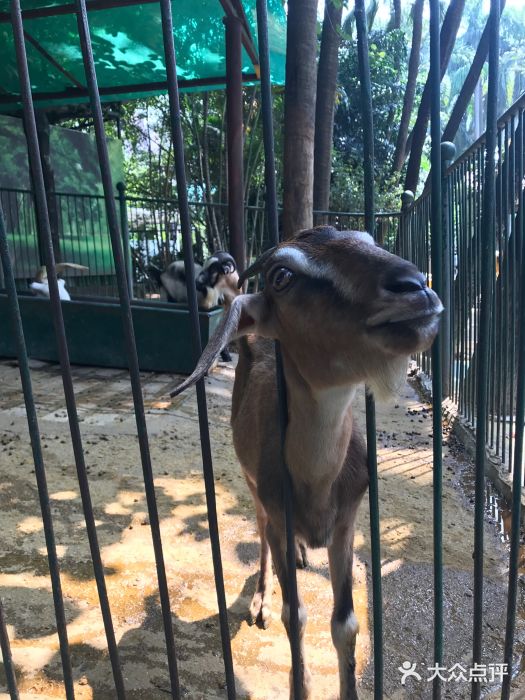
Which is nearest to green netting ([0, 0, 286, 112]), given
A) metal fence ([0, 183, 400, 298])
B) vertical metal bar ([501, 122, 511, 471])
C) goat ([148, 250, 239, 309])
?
metal fence ([0, 183, 400, 298])

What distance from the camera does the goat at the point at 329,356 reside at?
1.60m

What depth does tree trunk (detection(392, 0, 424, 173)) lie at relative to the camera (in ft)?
46.6

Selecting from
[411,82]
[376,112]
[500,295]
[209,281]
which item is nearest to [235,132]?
[209,281]

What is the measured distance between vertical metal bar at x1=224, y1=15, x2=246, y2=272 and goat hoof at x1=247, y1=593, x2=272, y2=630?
540 cm

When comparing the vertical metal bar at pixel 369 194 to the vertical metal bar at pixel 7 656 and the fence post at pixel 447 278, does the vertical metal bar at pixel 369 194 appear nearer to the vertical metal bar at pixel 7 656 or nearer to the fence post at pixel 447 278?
the vertical metal bar at pixel 7 656

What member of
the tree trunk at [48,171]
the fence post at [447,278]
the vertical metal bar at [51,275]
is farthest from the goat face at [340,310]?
the tree trunk at [48,171]

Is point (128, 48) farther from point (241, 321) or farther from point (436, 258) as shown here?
A: point (436, 258)

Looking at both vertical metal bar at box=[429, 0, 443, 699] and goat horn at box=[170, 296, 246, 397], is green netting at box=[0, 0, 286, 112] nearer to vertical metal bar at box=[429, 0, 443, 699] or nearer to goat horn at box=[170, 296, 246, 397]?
vertical metal bar at box=[429, 0, 443, 699]

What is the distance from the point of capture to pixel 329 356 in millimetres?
1899

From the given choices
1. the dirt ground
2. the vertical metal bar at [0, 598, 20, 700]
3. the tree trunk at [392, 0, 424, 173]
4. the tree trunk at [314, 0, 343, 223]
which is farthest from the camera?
the tree trunk at [392, 0, 424, 173]

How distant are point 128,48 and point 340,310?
352 inches

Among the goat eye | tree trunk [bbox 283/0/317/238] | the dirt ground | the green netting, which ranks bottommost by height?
the dirt ground

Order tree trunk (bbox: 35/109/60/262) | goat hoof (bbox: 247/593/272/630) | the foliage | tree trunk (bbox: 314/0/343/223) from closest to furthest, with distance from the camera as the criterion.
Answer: goat hoof (bbox: 247/593/272/630)
tree trunk (bbox: 314/0/343/223)
tree trunk (bbox: 35/109/60/262)
the foliage

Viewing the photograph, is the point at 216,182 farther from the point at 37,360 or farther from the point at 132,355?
the point at 132,355
